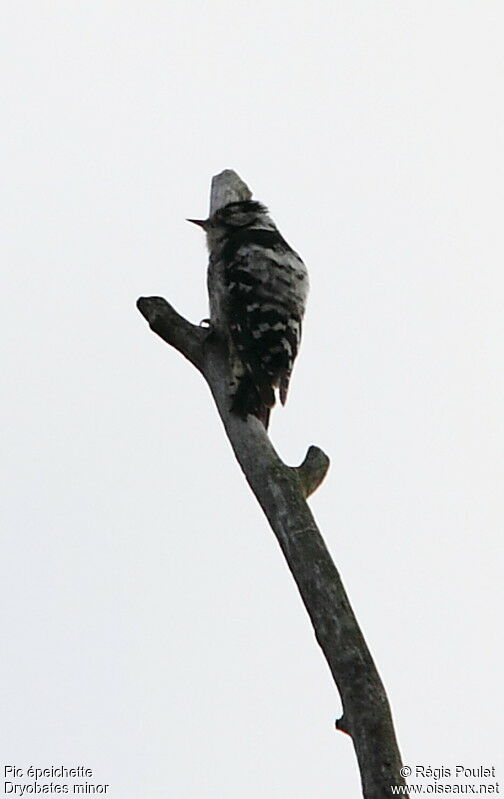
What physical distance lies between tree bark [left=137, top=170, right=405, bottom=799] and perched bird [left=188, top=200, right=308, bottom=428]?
0.69 feet

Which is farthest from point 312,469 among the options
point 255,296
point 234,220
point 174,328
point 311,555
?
point 234,220

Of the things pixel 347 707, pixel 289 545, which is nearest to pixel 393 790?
pixel 347 707

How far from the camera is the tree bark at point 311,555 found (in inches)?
133

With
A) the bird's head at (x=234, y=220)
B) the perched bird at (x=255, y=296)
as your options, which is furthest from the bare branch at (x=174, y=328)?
the bird's head at (x=234, y=220)

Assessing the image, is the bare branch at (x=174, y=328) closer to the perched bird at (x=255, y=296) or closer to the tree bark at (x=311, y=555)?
the tree bark at (x=311, y=555)

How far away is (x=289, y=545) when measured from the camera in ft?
12.8

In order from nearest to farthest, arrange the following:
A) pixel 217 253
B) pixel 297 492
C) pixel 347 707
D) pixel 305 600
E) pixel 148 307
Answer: pixel 347 707
pixel 305 600
pixel 297 492
pixel 148 307
pixel 217 253

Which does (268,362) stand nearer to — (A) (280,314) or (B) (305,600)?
(A) (280,314)

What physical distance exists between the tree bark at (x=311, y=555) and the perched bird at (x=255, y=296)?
0.21 meters

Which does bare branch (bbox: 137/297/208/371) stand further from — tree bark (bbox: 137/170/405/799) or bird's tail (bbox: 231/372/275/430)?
bird's tail (bbox: 231/372/275/430)

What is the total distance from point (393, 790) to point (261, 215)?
12.5ft

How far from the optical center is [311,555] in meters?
3.82

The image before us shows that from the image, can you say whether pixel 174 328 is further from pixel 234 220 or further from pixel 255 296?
pixel 234 220

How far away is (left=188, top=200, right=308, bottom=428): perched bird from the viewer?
207 inches
